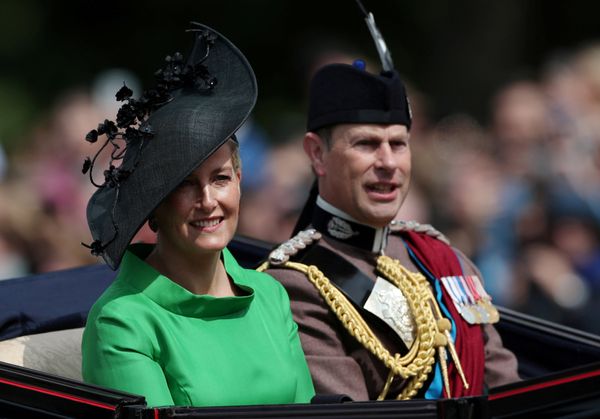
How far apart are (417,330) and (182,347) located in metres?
0.99

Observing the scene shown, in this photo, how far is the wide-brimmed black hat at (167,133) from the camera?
3.33 metres

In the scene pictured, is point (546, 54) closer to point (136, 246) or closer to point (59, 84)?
point (59, 84)

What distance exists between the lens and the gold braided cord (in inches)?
158

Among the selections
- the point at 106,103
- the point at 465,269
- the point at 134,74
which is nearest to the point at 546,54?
the point at 134,74

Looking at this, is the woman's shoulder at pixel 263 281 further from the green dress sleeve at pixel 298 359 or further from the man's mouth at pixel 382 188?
the man's mouth at pixel 382 188

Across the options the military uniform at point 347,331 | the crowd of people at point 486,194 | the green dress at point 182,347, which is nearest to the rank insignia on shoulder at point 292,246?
the military uniform at point 347,331

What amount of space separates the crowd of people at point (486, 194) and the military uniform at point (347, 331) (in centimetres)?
204

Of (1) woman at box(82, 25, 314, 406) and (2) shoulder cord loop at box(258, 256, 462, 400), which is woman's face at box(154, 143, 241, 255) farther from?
(2) shoulder cord loop at box(258, 256, 462, 400)

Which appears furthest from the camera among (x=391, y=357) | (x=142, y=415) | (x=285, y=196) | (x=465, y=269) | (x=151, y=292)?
(x=285, y=196)

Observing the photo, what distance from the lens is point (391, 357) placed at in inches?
159

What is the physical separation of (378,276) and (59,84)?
7497 millimetres

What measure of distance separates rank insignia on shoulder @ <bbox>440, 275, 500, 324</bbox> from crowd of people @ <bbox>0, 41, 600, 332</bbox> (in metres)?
2.00

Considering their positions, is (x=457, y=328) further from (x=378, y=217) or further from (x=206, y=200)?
(x=206, y=200)

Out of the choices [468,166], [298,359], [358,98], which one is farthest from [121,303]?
[468,166]
